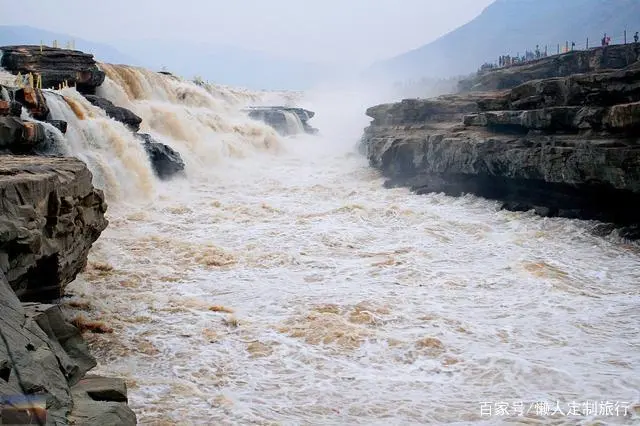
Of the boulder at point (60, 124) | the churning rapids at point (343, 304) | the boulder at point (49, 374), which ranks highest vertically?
the boulder at point (60, 124)

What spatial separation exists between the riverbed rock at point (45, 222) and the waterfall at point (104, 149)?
6.80 m

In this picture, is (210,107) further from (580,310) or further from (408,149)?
(580,310)

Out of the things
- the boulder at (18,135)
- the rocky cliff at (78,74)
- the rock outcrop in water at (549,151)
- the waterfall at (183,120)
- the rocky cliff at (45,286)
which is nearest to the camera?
the rocky cliff at (45,286)

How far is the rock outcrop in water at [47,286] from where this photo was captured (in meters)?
3.54

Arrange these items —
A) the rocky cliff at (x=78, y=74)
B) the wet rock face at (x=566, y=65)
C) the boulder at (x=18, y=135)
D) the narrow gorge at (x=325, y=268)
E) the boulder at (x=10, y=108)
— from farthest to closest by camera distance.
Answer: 1. the wet rock face at (x=566, y=65)
2. the rocky cliff at (x=78, y=74)
3. the boulder at (x=10, y=108)
4. the boulder at (x=18, y=135)
5. the narrow gorge at (x=325, y=268)

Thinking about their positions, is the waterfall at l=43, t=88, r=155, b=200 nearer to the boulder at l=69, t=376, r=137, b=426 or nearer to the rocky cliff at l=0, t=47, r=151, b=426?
the rocky cliff at l=0, t=47, r=151, b=426

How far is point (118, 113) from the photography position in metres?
18.5

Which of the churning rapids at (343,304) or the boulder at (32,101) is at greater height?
the boulder at (32,101)

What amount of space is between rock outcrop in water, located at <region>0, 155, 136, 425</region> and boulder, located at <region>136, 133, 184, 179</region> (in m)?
10.3

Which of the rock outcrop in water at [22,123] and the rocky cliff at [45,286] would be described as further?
the rock outcrop in water at [22,123]

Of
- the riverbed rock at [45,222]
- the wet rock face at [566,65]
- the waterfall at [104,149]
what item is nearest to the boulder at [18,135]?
the waterfall at [104,149]

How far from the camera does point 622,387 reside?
556 cm

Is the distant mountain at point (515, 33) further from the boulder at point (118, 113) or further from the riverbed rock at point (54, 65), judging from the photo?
the boulder at point (118, 113)

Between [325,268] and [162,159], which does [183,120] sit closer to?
[162,159]
